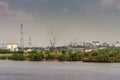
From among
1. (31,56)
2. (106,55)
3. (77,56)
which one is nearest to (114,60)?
(106,55)

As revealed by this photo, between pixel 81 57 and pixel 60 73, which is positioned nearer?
pixel 60 73

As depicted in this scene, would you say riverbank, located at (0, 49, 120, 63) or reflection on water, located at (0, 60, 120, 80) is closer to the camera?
reflection on water, located at (0, 60, 120, 80)

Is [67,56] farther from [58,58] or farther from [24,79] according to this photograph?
[24,79]

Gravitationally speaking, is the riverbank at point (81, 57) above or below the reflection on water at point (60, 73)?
above

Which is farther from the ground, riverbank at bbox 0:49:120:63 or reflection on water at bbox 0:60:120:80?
riverbank at bbox 0:49:120:63

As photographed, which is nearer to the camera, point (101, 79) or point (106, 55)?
point (101, 79)

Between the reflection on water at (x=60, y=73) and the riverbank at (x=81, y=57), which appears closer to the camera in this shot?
the reflection on water at (x=60, y=73)

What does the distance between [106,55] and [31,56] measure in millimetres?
18986

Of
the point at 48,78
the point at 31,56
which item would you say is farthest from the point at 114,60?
the point at 48,78

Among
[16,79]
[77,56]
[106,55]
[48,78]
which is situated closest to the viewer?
[16,79]

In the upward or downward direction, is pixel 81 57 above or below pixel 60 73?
above

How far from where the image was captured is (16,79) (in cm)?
3959

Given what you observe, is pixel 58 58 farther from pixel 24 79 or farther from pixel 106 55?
pixel 24 79

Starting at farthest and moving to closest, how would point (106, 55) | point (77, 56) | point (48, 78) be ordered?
point (77, 56) → point (106, 55) → point (48, 78)
